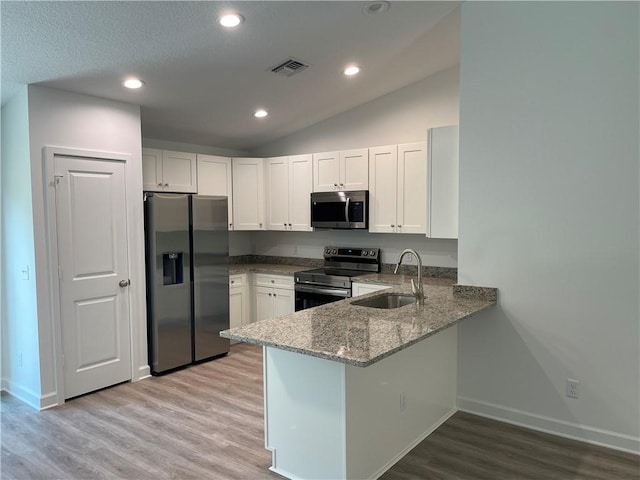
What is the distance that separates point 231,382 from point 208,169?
249 centimetres

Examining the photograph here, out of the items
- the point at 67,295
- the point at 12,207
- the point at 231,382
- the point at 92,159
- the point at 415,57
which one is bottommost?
the point at 231,382

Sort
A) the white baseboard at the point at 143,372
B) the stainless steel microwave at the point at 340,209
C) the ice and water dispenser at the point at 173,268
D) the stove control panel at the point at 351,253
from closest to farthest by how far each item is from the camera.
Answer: the white baseboard at the point at 143,372 → the ice and water dispenser at the point at 173,268 → the stainless steel microwave at the point at 340,209 → the stove control panel at the point at 351,253

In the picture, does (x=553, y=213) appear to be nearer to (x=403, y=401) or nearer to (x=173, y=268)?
(x=403, y=401)

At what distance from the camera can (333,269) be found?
5160 millimetres

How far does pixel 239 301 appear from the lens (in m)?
5.24

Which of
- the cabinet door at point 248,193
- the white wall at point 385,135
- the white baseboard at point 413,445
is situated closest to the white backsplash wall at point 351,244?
the white wall at point 385,135

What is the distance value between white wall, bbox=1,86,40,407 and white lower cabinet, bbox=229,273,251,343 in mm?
2030

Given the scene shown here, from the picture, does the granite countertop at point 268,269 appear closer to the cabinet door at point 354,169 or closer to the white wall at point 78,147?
the cabinet door at point 354,169

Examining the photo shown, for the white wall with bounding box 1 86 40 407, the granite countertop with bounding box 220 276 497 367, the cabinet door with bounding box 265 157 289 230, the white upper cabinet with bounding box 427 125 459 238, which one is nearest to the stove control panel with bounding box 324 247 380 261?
the cabinet door with bounding box 265 157 289 230

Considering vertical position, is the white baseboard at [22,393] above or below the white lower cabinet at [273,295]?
below

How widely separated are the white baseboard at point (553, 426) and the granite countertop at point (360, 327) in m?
0.80

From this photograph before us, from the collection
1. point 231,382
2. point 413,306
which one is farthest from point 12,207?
point 413,306

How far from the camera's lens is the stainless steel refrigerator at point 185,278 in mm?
4160

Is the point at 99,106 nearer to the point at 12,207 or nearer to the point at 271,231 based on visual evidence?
the point at 12,207
